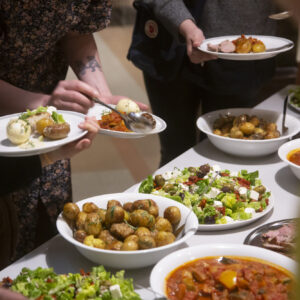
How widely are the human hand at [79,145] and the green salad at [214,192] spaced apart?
26 cm

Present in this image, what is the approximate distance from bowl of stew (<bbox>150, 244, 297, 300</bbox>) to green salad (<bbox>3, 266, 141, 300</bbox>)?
79mm

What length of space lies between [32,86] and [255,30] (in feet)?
4.03

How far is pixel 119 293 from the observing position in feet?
3.67

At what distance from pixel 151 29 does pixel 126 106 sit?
0.94m

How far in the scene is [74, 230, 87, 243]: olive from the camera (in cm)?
135

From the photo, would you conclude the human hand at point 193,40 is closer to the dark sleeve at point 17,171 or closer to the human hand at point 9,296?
the dark sleeve at point 17,171

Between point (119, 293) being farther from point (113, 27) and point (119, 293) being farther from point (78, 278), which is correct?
point (113, 27)

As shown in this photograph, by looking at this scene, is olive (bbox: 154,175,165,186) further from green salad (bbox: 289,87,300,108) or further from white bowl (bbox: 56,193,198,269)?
green salad (bbox: 289,87,300,108)

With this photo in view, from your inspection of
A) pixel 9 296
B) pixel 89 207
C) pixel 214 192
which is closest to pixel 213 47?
pixel 214 192

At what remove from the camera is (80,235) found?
1349 mm

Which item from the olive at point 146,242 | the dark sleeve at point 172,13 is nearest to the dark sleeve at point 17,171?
the olive at point 146,242

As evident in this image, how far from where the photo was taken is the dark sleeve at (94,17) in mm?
2059

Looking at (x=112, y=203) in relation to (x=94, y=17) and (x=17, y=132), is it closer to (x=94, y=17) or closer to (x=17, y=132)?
(x=17, y=132)

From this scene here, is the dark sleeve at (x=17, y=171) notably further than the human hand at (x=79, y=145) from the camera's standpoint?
No
